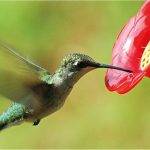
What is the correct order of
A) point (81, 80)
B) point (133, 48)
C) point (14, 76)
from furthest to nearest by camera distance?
point (81, 80), point (133, 48), point (14, 76)

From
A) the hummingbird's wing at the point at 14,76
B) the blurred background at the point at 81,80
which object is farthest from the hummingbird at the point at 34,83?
the blurred background at the point at 81,80

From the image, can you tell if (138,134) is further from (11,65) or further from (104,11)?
(11,65)

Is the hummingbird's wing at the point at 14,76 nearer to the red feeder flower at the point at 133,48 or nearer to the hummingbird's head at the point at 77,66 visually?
the hummingbird's head at the point at 77,66

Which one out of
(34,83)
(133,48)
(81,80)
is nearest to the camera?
(34,83)

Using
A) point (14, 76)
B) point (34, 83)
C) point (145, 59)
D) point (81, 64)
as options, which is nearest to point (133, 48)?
point (145, 59)

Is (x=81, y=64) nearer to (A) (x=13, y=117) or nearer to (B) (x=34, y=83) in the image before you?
(B) (x=34, y=83)

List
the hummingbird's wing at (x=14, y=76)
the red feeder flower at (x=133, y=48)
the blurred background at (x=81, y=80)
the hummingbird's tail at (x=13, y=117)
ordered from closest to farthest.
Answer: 1. the hummingbird's wing at (x=14, y=76)
2. the red feeder flower at (x=133, y=48)
3. the hummingbird's tail at (x=13, y=117)
4. the blurred background at (x=81, y=80)
